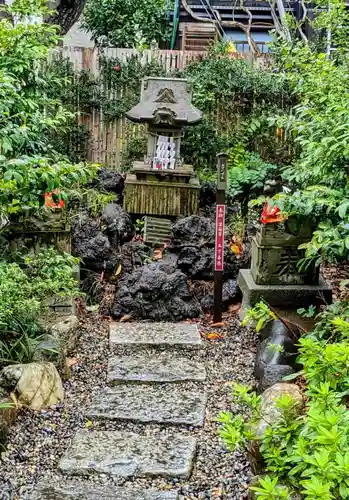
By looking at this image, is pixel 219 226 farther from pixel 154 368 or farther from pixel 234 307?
pixel 154 368

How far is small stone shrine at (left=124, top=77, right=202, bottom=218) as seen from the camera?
8.60m

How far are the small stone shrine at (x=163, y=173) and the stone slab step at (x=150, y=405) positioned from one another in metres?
4.08

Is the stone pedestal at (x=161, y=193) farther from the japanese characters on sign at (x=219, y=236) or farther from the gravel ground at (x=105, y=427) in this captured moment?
the gravel ground at (x=105, y=427)

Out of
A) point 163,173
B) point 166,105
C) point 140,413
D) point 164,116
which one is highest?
point 166,105

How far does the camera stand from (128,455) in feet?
12.8

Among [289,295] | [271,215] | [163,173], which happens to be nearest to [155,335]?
[289,295]

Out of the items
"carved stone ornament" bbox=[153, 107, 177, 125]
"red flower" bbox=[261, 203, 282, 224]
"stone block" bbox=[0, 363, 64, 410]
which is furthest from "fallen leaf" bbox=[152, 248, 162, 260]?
"stone block" bbox=[0, 363, 64, 410]

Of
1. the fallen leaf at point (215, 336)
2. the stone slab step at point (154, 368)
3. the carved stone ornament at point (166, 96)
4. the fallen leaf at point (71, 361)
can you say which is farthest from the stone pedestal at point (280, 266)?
the carved stone ornament at point (166, 96)

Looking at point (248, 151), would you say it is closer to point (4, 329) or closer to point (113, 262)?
point (113, 262)

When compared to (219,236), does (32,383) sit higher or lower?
lower

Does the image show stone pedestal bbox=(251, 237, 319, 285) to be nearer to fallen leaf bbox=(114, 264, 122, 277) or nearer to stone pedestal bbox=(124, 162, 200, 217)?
fallen leaf bbox=(114, 264, 122, 277)

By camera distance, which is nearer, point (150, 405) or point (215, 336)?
point (150, 405)

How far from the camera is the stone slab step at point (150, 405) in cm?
442

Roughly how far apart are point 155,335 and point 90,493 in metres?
2.47
